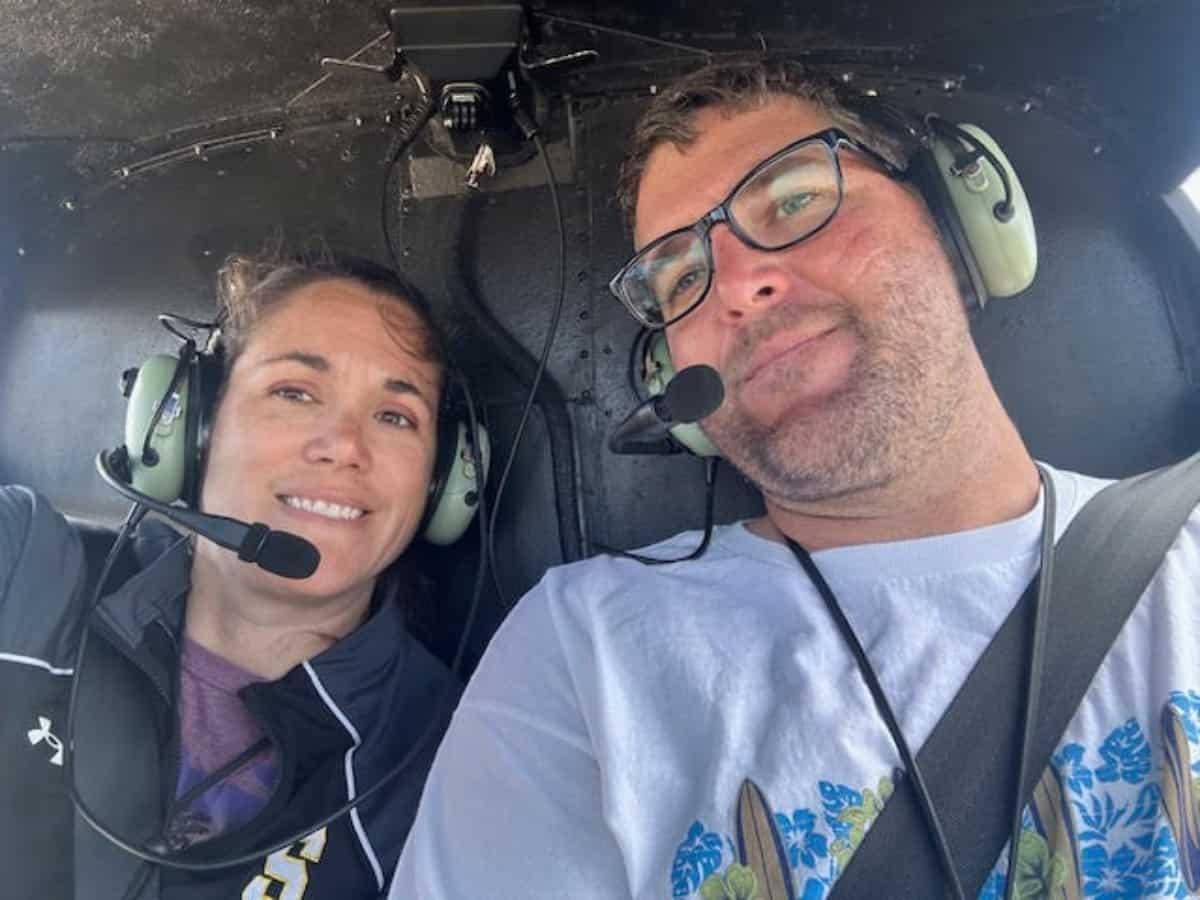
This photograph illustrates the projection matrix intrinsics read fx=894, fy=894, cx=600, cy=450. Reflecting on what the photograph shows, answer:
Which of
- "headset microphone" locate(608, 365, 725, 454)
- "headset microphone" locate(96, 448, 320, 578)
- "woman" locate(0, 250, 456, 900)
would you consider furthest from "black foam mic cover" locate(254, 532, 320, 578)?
"headset microphone" locate(608, 365, 725, 454)

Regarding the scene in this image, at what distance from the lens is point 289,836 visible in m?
1.15

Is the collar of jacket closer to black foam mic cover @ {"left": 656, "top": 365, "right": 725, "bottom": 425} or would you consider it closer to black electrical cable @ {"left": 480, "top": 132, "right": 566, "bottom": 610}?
black electrical cable @ {"left": 480, "top": 132, "right": 566, "bottom": 610}

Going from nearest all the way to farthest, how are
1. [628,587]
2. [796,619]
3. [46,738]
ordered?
[796,619] < [628,587] < [46,738]

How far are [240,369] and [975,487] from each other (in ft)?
3.57

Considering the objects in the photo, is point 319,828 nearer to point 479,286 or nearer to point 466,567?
point 466,567

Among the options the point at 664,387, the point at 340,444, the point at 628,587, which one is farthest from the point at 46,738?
the point at 664,387

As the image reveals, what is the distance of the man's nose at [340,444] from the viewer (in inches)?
52.4

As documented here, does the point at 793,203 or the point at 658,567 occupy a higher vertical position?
the point at 793,203

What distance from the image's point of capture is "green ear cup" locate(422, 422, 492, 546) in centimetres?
146

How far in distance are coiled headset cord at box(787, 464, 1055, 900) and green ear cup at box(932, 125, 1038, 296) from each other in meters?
0.27

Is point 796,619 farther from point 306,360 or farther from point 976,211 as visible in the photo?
point 306,360

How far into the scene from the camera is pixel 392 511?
139 centimetres

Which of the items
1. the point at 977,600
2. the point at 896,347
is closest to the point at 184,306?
the point at 896,347

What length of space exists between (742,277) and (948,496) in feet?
1.14
